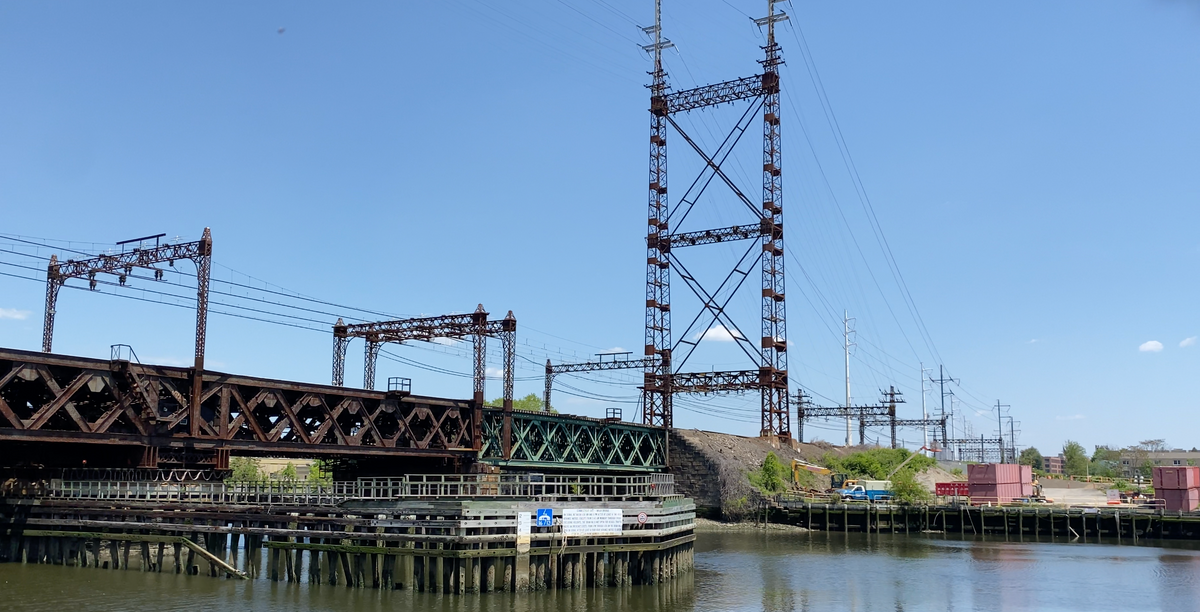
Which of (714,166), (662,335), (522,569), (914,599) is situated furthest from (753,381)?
(522,569)

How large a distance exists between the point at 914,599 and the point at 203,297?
1527 inches

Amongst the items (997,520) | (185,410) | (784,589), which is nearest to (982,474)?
(997,520)

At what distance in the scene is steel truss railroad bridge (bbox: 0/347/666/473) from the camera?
163 ft

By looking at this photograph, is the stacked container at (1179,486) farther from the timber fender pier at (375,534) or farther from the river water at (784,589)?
the timber fender pier at (375,534)

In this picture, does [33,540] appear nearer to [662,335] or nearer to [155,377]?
[155,377]

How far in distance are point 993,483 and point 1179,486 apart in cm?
1399

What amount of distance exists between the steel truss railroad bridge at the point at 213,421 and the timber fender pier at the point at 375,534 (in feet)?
15.5

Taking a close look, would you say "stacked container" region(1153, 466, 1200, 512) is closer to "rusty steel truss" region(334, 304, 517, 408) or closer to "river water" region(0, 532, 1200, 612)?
"river water" region(0, 532, 1200, 612)

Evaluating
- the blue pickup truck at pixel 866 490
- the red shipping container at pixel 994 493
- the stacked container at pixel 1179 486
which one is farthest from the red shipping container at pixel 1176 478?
the blue pickup truck at pixel 866 490

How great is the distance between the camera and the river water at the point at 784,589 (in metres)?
36.2

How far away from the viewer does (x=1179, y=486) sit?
75.7 m

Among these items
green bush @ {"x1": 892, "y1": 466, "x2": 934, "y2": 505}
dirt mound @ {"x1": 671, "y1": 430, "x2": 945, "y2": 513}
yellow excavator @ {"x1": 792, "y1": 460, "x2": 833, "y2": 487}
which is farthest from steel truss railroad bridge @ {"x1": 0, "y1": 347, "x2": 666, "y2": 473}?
green bush @ {"x1": 892, "y1": 466, "x2": 934, "y2": 505}

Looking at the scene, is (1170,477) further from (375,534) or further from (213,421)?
(213,421)

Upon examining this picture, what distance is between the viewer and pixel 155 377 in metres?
53.2
